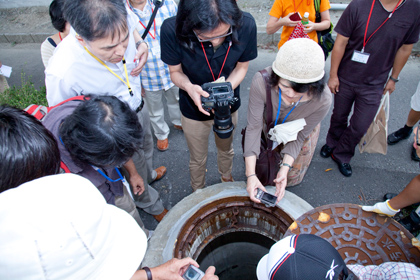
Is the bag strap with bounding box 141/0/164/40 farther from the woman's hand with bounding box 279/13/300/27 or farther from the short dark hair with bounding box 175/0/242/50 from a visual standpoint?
the woman's hand with bounding box 279/13/300/27

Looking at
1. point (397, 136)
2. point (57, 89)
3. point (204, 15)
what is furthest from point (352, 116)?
point (57, 89)

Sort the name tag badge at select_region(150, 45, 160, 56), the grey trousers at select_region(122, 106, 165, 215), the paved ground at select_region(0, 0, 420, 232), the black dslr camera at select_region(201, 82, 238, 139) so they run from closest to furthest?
1. the black dslr camera at select_region(201, 82, 238, 139)
2. the grey trousers at select_region(122, 106, 165, 215)
3. the name tag badge at select_region(150, 45, 160, 56)
4. the paved ground at select_region(0, 0, 420, 232)

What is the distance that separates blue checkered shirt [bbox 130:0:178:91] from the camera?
2561 millimetres

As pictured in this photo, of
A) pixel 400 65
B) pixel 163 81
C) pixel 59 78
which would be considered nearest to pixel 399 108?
pixel 400 65

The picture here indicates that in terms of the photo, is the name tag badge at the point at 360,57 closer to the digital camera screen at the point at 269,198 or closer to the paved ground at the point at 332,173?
the paved ground at the point at 332,173

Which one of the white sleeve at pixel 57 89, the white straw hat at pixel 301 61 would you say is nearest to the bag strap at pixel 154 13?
the white sleeve at pixel 57 89

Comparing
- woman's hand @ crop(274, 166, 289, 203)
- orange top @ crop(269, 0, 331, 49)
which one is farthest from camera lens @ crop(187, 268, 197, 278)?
orange top @ crop(269, 0, 331, 49)

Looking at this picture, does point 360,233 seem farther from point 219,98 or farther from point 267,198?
point 219,98

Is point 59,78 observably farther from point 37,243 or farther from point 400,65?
point 400,65

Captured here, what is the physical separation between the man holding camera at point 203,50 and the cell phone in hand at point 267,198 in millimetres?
503

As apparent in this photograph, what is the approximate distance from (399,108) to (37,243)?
4.33m

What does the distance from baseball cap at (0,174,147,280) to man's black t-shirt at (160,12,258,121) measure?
124cm

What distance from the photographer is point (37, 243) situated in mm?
813

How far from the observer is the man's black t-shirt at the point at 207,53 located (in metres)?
1.87
